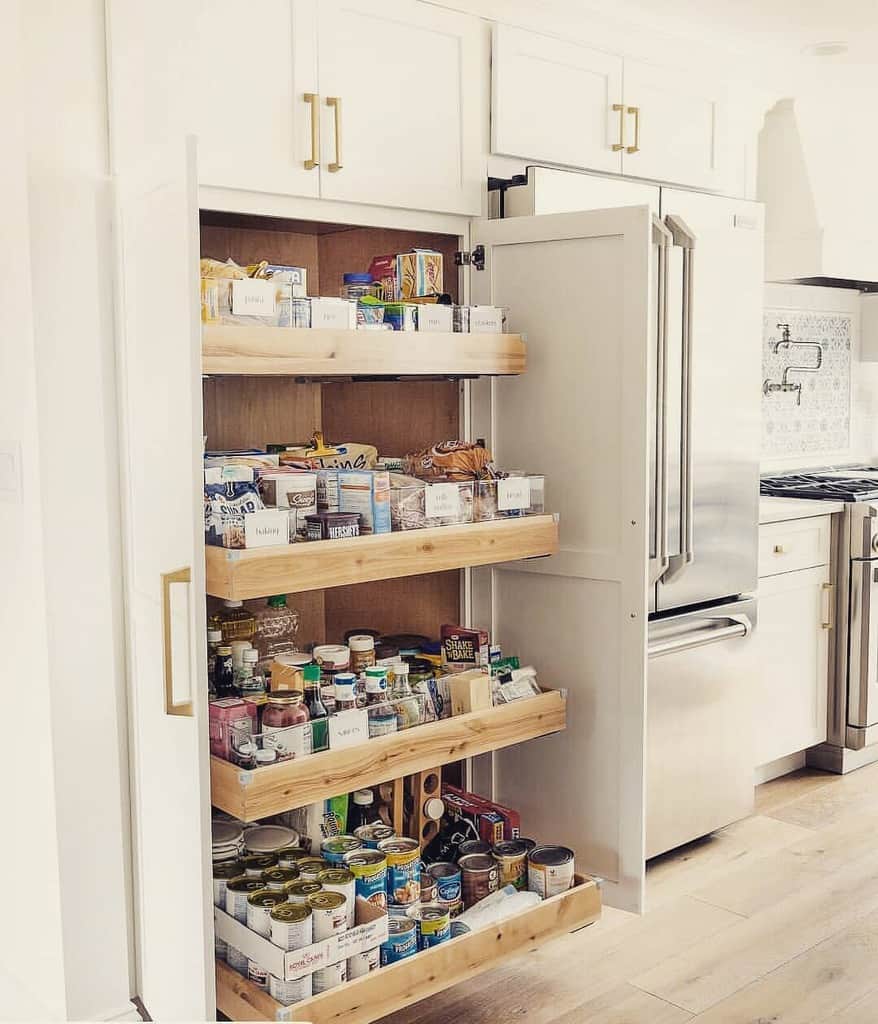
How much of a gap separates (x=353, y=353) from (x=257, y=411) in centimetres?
58

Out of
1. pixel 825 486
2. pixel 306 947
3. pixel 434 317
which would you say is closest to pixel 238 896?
pixel 306 947

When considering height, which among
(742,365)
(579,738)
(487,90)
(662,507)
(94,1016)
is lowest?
(94,1016)

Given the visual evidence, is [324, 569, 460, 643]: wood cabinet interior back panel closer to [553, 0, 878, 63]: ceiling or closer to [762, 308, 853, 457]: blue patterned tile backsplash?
[553, 0, 878, 63]: ceiling

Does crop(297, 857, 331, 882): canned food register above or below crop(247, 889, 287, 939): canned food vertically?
above

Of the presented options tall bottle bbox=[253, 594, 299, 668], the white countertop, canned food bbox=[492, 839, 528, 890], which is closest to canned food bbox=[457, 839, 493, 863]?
canned food bbox=[492, 839, 528, 890]

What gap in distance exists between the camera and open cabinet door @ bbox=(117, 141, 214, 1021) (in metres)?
1.97

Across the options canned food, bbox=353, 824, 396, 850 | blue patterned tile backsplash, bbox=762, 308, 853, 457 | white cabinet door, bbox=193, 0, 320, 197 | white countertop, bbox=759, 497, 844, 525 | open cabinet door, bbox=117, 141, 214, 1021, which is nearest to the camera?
open cabinet door, bbox=117, 141, 214, 1021

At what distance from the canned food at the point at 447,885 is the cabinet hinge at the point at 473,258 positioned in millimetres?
1461

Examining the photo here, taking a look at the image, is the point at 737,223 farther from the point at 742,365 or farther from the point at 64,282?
the point at 64,282

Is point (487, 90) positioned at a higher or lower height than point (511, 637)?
higher

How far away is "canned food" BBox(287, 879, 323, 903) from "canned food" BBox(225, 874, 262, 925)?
0.07 metres

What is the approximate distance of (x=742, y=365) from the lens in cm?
327

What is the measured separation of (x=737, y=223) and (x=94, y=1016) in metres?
2.68

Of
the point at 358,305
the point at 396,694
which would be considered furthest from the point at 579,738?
the point at 358,305
